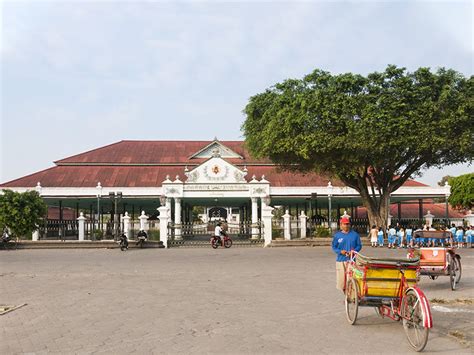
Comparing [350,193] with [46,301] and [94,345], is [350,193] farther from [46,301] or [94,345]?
[94,345]

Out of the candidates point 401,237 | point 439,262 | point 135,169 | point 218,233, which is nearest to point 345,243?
point 439,262

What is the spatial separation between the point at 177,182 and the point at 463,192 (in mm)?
38976

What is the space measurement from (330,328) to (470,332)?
1.71m

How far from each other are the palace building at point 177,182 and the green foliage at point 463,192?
24.0 meters

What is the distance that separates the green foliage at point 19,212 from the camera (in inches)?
961

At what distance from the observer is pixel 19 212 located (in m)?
24.6

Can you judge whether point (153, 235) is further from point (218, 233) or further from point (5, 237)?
point (5, 237)

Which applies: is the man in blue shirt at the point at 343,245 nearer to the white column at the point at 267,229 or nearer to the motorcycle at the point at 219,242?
the motorcycle at the point at 219,242

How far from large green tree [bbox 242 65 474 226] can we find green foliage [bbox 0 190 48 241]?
1181 cm

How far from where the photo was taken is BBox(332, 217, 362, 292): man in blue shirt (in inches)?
301

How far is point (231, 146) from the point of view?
40562mm

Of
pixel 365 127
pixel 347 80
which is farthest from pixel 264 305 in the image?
pixel 347 80

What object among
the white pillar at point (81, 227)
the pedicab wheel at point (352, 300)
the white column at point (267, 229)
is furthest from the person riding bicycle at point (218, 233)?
the pedicab wheel at point (352, 300)

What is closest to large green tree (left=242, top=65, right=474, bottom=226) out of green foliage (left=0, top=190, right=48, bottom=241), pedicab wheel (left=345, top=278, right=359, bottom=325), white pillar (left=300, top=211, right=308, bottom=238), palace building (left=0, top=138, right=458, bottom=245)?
palace building (left=0, top=138, right=458, bottom=245)
